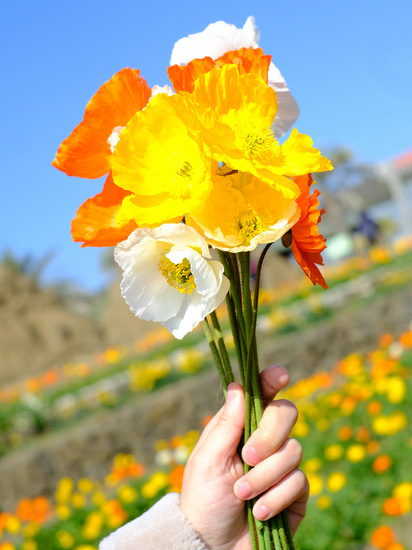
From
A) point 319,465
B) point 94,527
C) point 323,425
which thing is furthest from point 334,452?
point 94,527

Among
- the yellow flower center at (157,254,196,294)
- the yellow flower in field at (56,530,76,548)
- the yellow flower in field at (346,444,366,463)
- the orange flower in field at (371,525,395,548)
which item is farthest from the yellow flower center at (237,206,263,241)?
the yellow flower in field at (56,530,76,548)

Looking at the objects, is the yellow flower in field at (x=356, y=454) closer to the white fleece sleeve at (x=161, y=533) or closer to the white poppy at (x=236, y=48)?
the white fleece sleeve at (x=161, y=533)

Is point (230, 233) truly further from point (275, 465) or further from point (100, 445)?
point (100, 445)

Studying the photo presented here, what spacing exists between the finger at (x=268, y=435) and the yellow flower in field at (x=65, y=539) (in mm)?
2503

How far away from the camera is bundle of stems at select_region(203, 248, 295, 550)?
109cm

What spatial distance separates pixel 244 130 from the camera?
3.33 ft

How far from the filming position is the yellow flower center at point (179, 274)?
1.07 meters

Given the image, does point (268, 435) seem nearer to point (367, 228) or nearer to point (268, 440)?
point (268, 440)

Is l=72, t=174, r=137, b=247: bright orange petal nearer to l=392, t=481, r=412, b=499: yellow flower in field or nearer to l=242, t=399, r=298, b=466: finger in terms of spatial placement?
l=242, t=399, r=298, b=466: finger

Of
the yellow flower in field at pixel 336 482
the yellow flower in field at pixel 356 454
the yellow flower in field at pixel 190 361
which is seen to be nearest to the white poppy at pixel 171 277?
the yellow flower in field at pixel 336 482

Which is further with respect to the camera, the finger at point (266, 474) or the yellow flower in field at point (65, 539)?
the yellow flower in field at point (65, 539)

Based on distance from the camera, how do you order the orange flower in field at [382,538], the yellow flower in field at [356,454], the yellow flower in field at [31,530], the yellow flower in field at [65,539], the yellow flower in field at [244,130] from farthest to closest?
1. the yellow flower in field at [31,530]
2. the yellow flower in field at [65,539]
3. the yellow flower in field at [356,454]
4. the orange flower in field at [382,538]
5. the yellow flower in field at [244,130]

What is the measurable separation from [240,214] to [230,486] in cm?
53

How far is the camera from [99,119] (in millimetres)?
1111
